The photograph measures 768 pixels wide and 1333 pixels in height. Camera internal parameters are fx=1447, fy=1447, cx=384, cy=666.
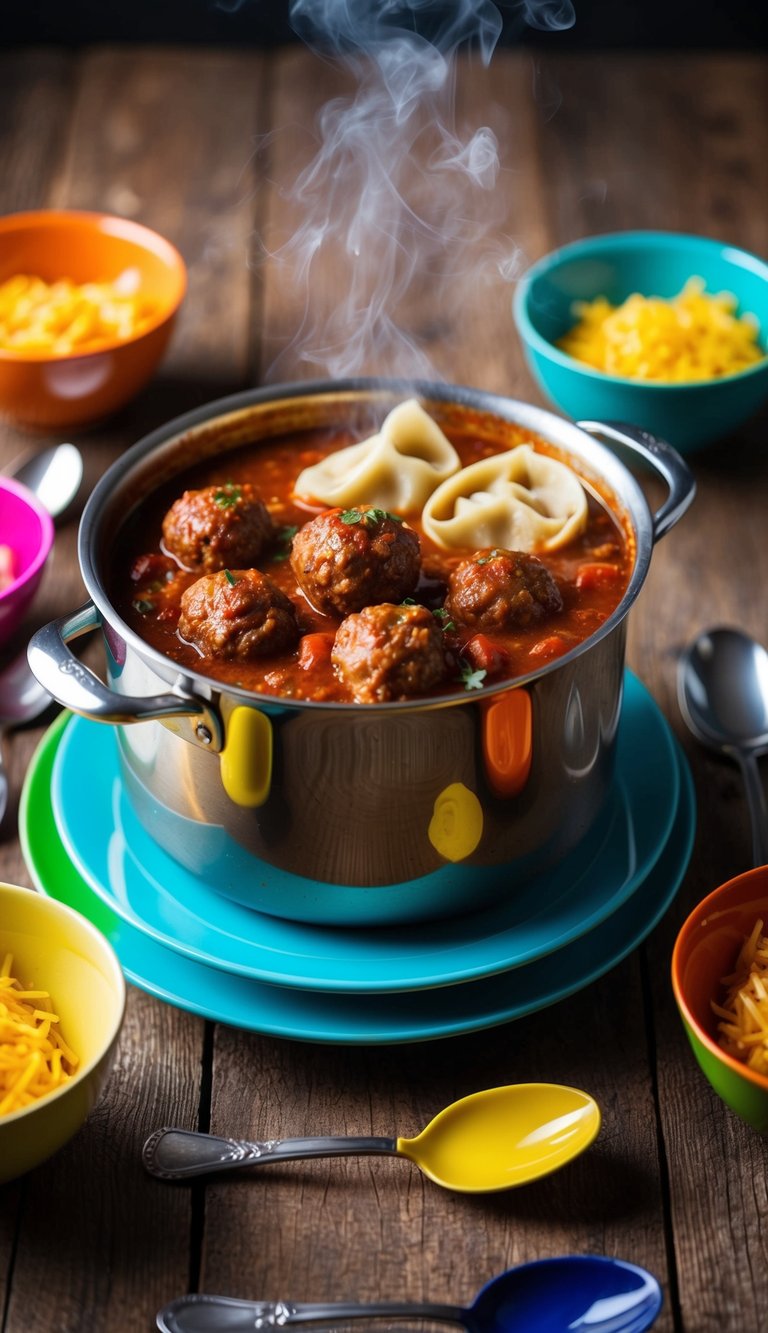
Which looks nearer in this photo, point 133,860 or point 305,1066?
point 305,1066

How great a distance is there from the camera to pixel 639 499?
A: 3.58m

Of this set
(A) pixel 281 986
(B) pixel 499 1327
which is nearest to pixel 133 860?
(A) pixel 281 986

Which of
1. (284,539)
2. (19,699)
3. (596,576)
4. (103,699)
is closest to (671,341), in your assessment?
(596,576)

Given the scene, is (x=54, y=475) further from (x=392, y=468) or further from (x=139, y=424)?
(x=392, y=468)

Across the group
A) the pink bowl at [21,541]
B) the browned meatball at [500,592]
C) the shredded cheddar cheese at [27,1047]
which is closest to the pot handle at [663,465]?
the browned meatball at [500,592]

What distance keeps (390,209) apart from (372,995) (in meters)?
3.76

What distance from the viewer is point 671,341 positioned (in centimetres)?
523

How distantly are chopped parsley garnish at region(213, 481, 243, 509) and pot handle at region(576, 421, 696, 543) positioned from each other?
98cm

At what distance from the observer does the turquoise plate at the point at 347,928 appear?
3.34 m

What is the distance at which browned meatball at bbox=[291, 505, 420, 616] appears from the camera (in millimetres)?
3521

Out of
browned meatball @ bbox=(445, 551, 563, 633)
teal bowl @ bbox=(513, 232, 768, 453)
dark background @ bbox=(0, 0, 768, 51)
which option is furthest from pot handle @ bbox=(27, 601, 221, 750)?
dark background @ bbox=(0, 0, 768, 51)

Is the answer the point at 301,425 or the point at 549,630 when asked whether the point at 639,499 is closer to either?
the point at 549,630

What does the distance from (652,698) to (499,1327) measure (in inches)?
78.5

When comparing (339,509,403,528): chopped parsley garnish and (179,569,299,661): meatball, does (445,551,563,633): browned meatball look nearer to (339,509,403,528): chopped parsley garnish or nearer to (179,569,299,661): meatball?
(339,509,403,528): chopped parsley garnish
